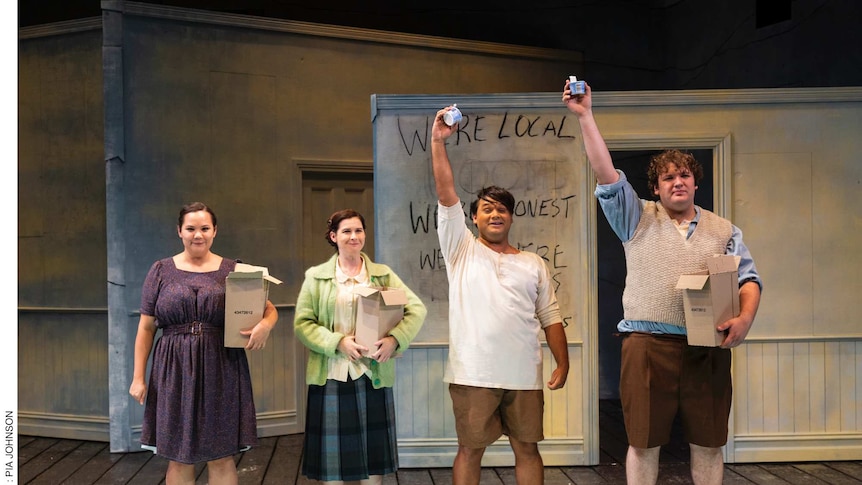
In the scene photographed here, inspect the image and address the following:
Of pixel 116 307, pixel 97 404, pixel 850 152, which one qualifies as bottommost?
pixel 97 404

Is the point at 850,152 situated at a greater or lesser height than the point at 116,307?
greater

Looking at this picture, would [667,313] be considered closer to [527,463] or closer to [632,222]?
[632,222]

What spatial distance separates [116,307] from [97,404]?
784mm

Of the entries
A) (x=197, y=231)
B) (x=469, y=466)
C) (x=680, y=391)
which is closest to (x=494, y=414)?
(x=469, y=466)

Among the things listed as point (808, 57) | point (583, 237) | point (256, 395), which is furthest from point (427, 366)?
point (808, 57)

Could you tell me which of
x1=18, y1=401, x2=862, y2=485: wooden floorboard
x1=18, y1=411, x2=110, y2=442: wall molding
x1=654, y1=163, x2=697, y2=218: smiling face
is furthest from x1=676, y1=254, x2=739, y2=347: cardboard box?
x1=18, y1=411, x2=110, y2=442: wall molding

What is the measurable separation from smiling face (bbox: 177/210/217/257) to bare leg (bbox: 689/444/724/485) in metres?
2.09

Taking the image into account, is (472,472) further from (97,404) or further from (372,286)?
(97,404)

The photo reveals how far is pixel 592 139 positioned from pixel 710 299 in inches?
28.2

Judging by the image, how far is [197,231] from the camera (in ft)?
9.95

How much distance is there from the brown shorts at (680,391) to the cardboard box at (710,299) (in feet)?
0.47

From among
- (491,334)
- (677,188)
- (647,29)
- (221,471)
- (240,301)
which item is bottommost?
(221,471)

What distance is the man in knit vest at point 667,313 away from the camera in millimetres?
2826

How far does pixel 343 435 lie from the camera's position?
2977 millimetres
